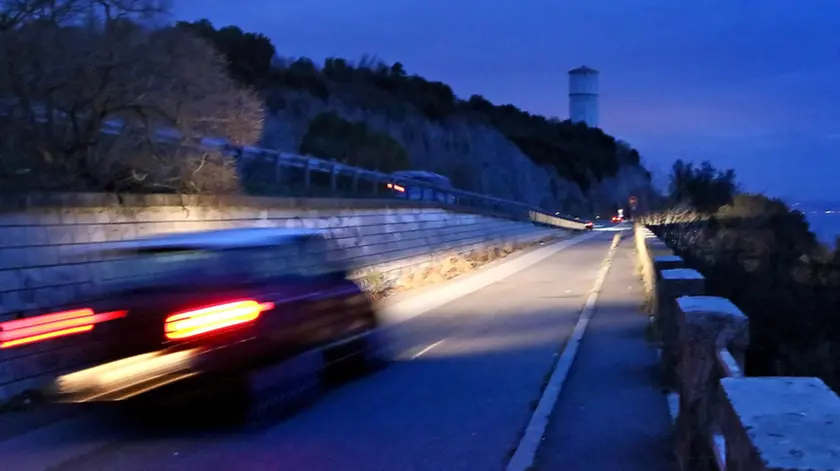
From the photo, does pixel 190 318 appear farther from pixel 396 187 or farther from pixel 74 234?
pixel 396 187

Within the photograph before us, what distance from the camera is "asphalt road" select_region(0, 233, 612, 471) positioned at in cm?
731

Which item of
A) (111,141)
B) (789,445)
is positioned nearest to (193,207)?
(111,141)

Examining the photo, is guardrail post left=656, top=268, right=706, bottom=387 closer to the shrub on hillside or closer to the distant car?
the distant car

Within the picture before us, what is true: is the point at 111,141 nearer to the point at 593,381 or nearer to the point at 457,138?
the point at 593,381

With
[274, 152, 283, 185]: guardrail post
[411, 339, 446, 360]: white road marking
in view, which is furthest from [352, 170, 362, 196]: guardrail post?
[411, 339, 446, 360]: white road marking

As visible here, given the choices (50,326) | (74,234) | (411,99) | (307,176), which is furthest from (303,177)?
(411,99)

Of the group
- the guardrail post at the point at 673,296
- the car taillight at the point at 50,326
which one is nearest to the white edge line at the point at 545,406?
the guardrail post at the point at 673,296

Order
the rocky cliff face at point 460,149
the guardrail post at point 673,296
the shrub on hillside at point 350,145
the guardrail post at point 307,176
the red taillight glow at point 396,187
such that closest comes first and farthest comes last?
1. the guardrail post at point 673,296
2. the guardrail post at point 307,176
3. the red taillight glow at point 396,187
4. the shrub on hillside at point 350,145
5. the rocky cliff face at point 460,149

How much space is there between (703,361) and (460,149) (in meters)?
69.1

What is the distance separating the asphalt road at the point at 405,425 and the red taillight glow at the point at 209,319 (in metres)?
0.97

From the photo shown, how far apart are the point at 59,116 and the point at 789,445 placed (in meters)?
12.4

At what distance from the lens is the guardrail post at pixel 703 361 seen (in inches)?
233

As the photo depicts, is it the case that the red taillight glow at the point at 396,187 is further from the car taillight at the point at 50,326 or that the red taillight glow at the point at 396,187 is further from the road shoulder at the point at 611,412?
the car taillight at the point at 50,326

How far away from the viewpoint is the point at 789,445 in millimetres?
3021
